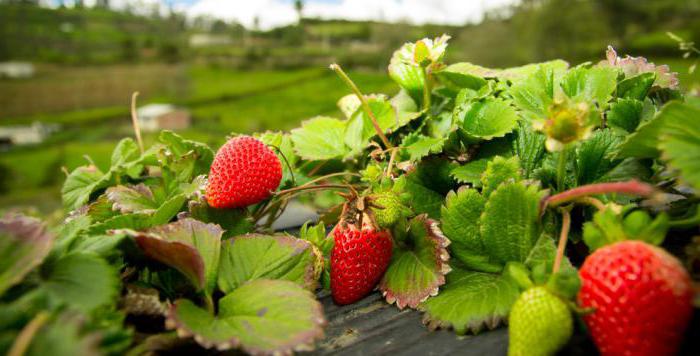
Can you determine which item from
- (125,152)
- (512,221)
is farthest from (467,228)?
(125,152)

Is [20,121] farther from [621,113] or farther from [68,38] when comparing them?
[621,113]

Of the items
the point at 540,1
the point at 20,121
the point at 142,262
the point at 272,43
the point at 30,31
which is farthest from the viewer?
the point at 272,43

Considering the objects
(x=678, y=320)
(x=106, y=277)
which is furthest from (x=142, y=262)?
(x=678, y=320)

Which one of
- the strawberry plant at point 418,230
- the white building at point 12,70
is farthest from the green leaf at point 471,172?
the white building at point 12,70

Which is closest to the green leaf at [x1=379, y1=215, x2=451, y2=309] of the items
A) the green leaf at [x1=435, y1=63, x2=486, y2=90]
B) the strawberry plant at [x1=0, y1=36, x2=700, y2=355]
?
the strawberry plant at [x1=0, y1=36, x2=700, y2=355]

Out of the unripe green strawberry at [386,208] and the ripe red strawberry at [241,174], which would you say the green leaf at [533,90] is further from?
the ripe red strawberry at [241,174]

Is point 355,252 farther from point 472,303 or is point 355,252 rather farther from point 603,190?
point 603,190

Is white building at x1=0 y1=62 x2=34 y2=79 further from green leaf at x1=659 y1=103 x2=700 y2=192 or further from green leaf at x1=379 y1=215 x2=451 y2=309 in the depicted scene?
green leaf at x1=659 y1=103 x2=700 y2=192
